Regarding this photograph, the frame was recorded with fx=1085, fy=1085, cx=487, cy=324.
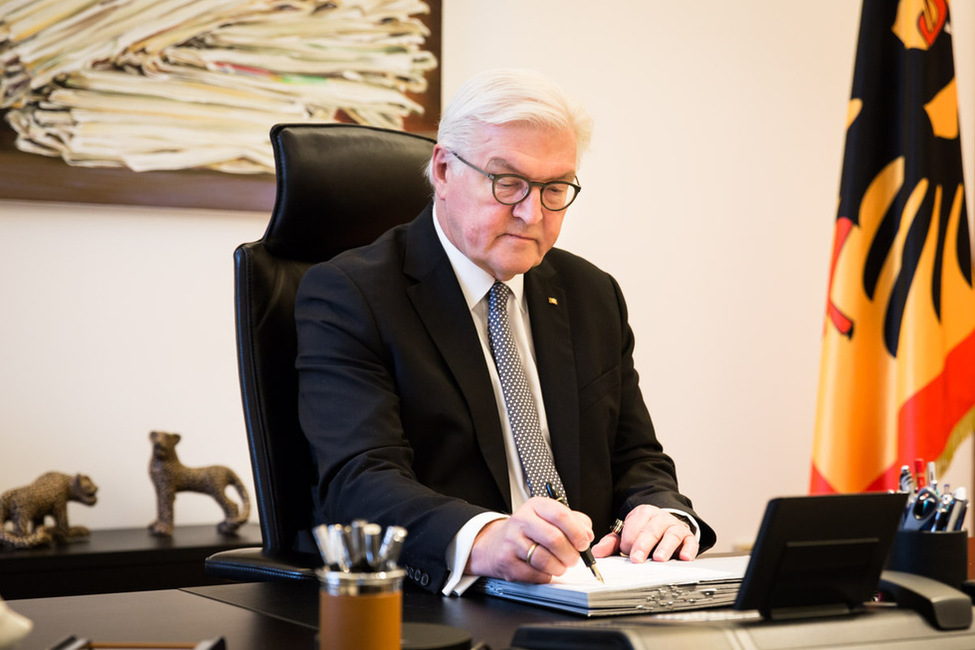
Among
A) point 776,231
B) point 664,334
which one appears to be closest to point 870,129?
point 776,231

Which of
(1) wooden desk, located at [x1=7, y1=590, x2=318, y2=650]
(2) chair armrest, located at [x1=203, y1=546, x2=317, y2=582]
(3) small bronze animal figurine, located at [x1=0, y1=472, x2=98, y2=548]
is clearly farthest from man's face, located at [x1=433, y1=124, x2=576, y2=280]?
(3) small bronze animal figurine, located at [x1=0, y1=472, x2=98, y2=548]

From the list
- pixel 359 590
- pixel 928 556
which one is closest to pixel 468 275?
pixel 928 556

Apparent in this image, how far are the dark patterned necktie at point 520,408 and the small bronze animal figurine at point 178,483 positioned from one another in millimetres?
1136

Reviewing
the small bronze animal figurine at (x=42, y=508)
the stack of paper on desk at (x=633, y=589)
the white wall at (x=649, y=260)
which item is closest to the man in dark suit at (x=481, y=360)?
the stack of paper on desk at (x=633, y=589)

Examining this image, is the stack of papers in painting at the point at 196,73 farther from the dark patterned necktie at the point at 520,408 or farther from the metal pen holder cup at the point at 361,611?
the metal pen holder cup at the point at 361,611

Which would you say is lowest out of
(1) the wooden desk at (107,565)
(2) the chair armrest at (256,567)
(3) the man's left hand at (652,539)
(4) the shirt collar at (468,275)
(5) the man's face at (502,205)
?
(1) the wooden desk at (107,565)

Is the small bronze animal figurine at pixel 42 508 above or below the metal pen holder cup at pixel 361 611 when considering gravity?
below

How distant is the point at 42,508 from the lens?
2484 mm

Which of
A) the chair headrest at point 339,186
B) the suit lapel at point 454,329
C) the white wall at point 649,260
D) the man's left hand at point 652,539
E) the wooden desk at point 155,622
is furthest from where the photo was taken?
the white wall at point 649,260

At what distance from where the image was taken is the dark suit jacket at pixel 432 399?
157cm

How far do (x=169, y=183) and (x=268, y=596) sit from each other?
5.82ft

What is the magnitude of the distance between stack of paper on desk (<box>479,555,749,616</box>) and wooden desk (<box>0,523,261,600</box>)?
1.38m

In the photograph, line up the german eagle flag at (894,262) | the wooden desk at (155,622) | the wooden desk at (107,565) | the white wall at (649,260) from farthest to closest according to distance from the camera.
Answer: the german eagle flag at (894,262) → the white wall at (649,260) → the wooden desk at (107,565) → the wooden desk at (155,622)

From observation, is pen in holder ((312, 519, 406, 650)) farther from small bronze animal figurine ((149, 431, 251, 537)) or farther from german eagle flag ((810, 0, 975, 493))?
german eagle flag ((810, 0, 975, 493))
